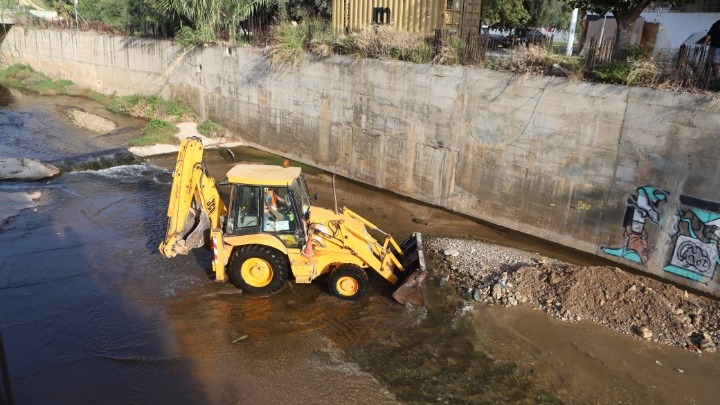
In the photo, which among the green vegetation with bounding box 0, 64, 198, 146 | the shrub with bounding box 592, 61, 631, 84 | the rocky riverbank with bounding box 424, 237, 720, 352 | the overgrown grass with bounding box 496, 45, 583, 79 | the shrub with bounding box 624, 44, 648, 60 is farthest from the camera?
the green vegetation with bounding box 0, 64, 198, 146

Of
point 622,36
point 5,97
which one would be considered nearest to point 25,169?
point 5,97

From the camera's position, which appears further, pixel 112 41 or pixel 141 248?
pixel 112 41

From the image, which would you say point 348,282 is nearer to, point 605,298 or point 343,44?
point 605,298

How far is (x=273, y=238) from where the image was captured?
8523mm

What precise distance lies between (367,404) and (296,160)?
11.8 m

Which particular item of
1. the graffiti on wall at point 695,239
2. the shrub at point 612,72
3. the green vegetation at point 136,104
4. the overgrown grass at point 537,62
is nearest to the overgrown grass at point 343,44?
the overgrown grass at point 537,62

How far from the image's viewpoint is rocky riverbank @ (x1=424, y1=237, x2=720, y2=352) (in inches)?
328

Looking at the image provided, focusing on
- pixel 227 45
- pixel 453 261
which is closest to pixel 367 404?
pixel 453 261

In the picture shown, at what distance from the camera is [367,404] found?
6.71m

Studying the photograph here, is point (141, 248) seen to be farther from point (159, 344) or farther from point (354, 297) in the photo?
point (354, 297)

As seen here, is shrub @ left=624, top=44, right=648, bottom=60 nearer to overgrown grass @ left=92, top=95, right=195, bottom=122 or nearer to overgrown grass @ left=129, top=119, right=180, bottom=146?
overgrown grass @ left=129, top=119, right=180, bottom=146

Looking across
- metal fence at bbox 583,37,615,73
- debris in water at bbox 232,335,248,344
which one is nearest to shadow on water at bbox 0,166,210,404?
debris in water at bbox 232,335,248,344

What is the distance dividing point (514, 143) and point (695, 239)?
419cm

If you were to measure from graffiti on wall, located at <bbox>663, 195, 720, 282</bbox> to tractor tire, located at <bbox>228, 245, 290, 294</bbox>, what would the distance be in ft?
24.2
